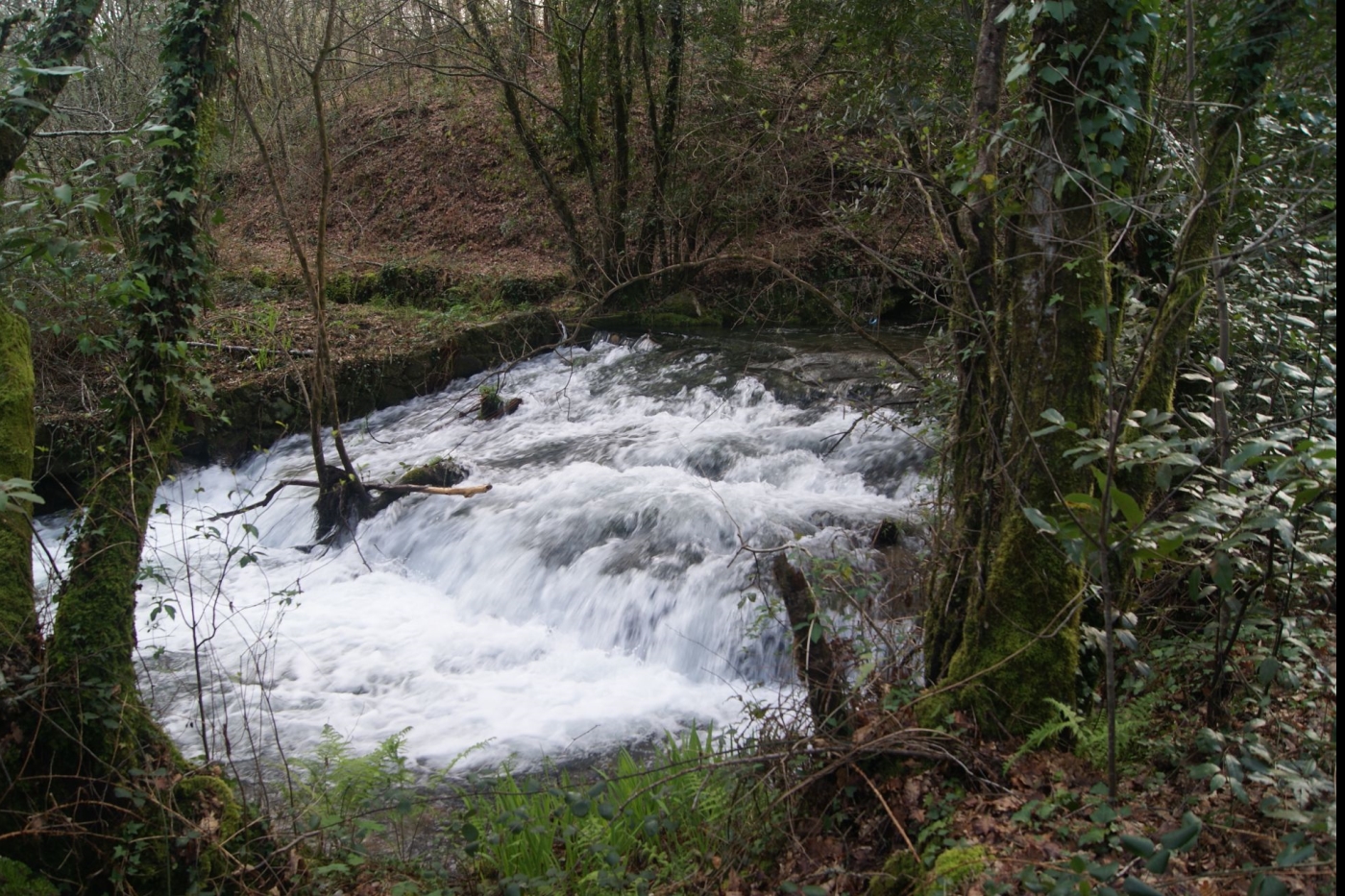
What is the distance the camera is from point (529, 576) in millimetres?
8008

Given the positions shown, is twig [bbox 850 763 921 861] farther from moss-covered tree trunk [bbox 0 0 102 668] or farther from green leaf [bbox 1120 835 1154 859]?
moss-covered tree trunk [bbox 0 0 102 668]

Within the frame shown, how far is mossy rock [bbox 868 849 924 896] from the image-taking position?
3160 mm

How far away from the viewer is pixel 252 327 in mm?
12523

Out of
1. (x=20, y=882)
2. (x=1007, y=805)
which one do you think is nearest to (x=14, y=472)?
(x=20, y=882)

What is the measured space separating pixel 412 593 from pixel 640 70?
10.2m

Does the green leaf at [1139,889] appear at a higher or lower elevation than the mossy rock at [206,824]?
higher

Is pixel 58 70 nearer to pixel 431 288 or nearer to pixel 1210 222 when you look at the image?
pixel 1210 222

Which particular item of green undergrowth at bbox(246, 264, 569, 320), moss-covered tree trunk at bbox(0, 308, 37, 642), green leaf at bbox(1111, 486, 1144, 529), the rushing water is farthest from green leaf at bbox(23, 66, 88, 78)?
green undergrowth at bbox(246, 264, 569, 320)

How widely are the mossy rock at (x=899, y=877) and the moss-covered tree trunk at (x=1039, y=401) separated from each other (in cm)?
72

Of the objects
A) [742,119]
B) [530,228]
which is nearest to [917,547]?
[742,119]

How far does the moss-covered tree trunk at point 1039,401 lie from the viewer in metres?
3.64

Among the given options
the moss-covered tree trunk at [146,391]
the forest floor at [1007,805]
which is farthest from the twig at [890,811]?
the moss-covered tree trunk at [146,391]

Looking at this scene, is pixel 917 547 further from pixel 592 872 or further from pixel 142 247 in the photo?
pixel 142 247

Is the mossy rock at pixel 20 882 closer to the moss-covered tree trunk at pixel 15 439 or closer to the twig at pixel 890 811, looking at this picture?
the moss-covered tree trunk at pixel 15 439
